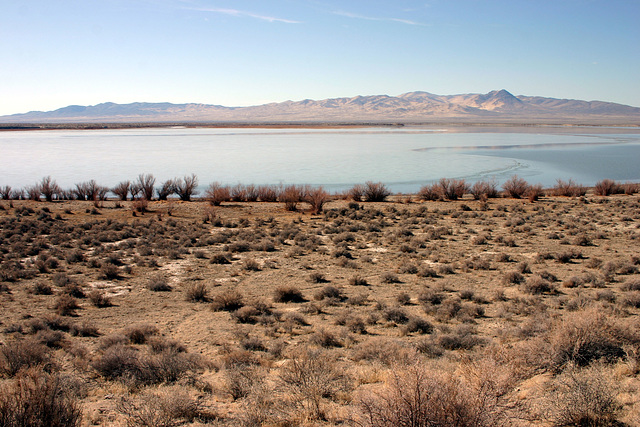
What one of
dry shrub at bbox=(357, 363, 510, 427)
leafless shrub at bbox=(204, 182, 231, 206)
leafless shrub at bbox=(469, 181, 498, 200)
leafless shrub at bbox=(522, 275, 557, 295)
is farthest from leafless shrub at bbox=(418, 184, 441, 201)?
dry shrub at bbox=(357, 363, 510, 427)

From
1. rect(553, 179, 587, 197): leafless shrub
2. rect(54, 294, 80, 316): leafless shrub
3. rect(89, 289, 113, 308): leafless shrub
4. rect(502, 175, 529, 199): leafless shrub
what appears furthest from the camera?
rect(502, 175, 529, 199): leafless shrub

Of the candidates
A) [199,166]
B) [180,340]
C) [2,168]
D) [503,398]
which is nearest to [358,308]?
[180,340]

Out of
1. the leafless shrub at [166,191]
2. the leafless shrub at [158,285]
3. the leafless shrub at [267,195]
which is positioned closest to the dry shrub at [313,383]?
the leafless shrub at [158,285]

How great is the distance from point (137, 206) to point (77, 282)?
12335mm

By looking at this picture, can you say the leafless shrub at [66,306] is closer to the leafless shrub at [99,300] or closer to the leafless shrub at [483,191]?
the leafless shrub at [99,300]

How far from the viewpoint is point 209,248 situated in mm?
15242

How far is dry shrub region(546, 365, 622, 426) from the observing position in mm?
3982

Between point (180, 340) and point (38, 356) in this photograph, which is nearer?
point (38, 356)

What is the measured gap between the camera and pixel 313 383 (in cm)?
498

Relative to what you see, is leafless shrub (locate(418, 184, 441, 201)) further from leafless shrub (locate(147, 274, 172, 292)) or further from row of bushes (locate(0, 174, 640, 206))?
leafless shrub (locate(147, 274, 172, 292))

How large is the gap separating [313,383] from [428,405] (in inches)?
76.5

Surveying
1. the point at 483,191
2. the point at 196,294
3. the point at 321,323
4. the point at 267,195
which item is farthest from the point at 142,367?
the point at 483,191

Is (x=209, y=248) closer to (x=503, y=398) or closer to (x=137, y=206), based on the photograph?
(x=137, y=206)

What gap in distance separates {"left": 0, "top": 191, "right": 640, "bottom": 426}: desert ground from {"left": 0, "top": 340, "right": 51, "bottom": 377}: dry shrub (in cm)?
2
